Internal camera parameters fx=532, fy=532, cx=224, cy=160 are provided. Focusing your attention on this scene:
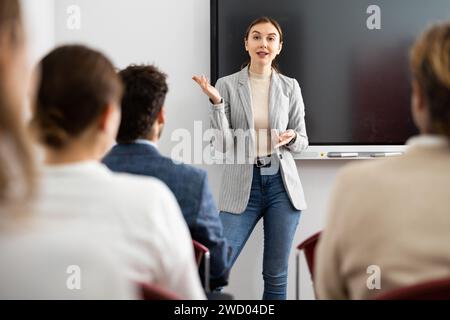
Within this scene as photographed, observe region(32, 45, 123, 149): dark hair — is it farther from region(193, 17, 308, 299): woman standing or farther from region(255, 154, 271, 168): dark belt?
region(255, 154, 271, 168): dark belt

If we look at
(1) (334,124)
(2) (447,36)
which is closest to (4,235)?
(2) (447,36)

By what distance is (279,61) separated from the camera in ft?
11.4

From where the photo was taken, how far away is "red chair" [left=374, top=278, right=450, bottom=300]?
39.3 inches

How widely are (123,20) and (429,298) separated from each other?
2976 millimetres

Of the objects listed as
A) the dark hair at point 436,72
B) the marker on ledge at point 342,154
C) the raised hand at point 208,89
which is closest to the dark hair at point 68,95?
the dark hair at point 436,72

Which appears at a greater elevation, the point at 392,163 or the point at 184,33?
the point at 184,33

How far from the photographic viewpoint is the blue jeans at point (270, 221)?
302 cm

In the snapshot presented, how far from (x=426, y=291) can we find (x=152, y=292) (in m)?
0.52

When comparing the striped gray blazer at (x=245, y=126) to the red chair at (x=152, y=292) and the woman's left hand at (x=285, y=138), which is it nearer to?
the woman's left hand at (x=285, y=138)

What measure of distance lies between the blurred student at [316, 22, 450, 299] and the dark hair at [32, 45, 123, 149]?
21.7 inches

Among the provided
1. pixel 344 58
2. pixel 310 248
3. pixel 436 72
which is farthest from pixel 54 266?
pixel 344 58

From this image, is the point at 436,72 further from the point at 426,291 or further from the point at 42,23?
the point at 42,23
